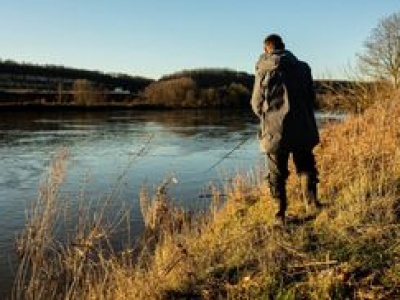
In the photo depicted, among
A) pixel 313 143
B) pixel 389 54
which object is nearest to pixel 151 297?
pixel 313 143

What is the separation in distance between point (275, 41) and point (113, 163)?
15.4 meters

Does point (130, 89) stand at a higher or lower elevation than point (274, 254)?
higher

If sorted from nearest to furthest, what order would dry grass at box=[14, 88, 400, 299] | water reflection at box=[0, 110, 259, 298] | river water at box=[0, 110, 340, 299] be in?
dry grass at box=[14, 88, 400, 299] < river water at box=[0, 110, 340, 299] < water reflection at box=[0, 110, 259, 298]

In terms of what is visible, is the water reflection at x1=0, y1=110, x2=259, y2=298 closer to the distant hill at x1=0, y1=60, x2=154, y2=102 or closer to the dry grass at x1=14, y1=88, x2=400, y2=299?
the dry grass at x1=14, y1=88, x2=400, y2=299

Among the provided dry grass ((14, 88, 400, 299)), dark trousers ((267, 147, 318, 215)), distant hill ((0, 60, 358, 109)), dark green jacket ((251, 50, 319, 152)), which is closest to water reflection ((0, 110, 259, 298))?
dry grass ((14, 88, 400, 299))

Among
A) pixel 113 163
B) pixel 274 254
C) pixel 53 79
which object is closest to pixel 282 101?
pixel 274 254

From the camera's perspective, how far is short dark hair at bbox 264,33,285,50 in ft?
23.6

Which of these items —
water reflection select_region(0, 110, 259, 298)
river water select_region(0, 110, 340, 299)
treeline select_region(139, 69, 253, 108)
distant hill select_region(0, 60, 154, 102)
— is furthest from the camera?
distant hill select_region(0, 60, 154, 102)

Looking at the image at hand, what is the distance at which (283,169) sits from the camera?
748cm

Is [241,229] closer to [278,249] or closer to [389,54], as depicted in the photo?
[278,249]

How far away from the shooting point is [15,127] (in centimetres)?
3931

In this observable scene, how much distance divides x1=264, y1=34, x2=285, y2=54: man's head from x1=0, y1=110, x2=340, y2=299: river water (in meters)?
1.54

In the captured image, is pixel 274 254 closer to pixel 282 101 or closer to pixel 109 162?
pixel 282 101

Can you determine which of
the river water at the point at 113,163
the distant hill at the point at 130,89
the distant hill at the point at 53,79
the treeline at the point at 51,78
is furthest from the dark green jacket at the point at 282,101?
the treeline at the point at 51,78
